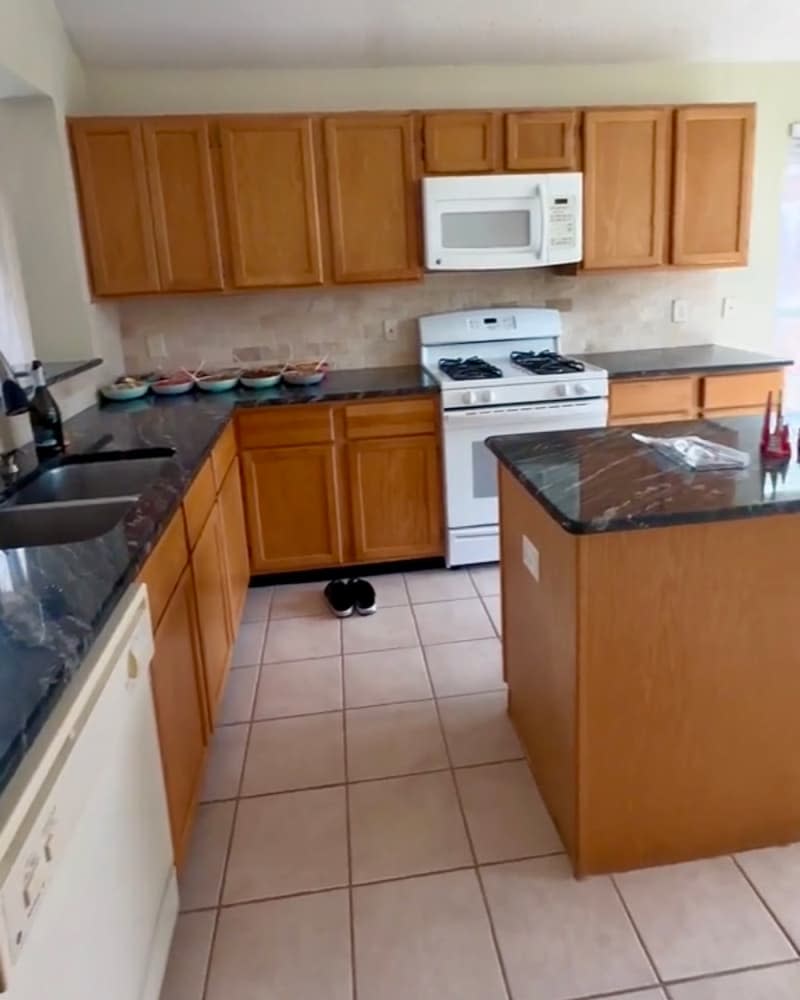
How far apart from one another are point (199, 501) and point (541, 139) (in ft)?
7.67

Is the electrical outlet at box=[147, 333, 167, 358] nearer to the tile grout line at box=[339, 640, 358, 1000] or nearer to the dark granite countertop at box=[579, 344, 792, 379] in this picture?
the tile grout line at box=[339, 640, 358, 1000]

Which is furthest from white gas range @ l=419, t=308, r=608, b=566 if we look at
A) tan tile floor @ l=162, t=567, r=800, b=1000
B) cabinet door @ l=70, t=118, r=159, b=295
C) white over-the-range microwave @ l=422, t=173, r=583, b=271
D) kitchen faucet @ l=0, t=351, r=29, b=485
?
kitchen faucet @ l=0, t=351, r=29, b=485

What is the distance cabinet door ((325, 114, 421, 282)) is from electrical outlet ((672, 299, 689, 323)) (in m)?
1.47

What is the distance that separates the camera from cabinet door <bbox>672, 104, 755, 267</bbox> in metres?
3.61

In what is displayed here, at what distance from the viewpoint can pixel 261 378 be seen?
3.60 meters

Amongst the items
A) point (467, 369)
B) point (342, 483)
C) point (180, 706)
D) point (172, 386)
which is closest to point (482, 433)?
point (467, 369)

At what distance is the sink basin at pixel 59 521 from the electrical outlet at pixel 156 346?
1.95 metres

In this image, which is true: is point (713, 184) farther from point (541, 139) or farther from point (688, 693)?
point (688, 693)

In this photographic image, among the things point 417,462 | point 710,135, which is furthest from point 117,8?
point 710,135

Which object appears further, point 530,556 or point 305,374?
point 305,374

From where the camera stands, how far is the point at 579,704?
1739 mm

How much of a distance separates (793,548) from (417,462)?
2.02m

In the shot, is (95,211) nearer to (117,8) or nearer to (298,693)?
(117,8)

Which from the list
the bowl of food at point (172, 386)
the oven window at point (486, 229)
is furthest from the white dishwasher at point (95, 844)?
the oven window at point (486, 229)
